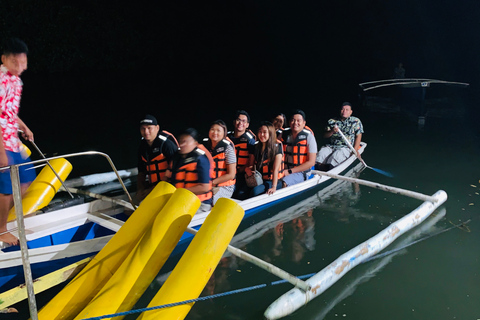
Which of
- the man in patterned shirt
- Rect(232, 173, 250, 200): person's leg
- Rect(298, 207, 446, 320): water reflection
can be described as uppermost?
the man in patterned shirt

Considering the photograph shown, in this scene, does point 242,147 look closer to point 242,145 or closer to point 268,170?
point 242,145

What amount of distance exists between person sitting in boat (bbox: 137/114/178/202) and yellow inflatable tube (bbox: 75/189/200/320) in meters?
1.32

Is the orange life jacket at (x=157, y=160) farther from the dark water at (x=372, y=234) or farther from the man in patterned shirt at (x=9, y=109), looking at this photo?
the man in patterned shirt at (x=9, y=109)

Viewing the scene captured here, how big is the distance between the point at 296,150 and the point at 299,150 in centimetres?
4

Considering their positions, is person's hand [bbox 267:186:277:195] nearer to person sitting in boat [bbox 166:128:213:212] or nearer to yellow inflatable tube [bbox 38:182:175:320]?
person sitting in boat [bbox 166:128:213:212]

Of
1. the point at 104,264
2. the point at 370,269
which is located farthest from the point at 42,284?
the point at 370,269

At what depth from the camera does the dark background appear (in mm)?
13914

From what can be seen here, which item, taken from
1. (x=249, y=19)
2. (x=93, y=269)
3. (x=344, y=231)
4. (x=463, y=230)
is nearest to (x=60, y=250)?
(x=93, y=269)

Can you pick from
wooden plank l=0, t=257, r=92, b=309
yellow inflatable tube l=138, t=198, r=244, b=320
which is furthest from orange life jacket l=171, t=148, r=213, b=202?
wooden plank l=0, t=257, r=92, b=309

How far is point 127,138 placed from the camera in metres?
10.3

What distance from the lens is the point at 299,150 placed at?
20.0ft

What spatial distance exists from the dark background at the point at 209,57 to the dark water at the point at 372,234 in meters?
2.32

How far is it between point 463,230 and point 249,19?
28749mm

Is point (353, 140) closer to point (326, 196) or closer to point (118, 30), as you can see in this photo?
point (326, 196)
